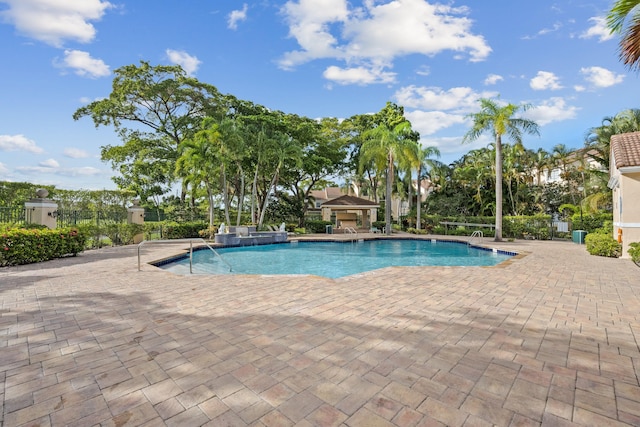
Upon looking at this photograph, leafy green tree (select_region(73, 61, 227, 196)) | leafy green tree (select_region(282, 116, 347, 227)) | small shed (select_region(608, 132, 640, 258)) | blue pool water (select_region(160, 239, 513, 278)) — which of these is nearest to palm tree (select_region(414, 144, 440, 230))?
blue pool water (select_region(160, 239, 513, 278))

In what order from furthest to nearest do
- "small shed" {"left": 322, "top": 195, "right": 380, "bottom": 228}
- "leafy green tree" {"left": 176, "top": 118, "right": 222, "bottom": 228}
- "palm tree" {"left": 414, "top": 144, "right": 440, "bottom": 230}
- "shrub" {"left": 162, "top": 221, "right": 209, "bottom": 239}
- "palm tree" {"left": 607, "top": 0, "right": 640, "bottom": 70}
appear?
1. "small shed" {"left": 322, "top": 195, "right": 380, "bottom": 228}
2. "palm tree" {"left": 414, "top": 144, "right": 440, "bottom": 230}
3. "shrub" {"left": 162, "top": 221, "right": 209, "bottom": 239}
4. "leafy green tree" {"left": 176, "top": 118, "right": 222, "bottom": 228}
5. "palm tree" {"left": 607, "top": 0, "right": 640, "bottom": 70}

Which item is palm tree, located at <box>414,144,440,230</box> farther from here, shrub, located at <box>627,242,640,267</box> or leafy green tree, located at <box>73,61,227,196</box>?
leafy green tree, located at <box>73,61,227,196</box>

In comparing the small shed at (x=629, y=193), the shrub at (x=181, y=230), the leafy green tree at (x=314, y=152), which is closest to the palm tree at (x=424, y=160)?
the leafy green tree at (x=314, y=152)

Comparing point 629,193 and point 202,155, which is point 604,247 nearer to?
point 629,193

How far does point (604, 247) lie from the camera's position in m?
10.9

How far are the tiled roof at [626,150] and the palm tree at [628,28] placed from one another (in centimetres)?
704

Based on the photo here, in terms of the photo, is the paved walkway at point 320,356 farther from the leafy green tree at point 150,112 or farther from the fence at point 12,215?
the leafy green tree at point 150,112

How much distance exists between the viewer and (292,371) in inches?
111

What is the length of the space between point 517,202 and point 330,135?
18.6 m

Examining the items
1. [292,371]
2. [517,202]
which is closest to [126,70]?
[292,371]

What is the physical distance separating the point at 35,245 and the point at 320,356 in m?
10.6

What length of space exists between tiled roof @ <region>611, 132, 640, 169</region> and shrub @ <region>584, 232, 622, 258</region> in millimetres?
2757

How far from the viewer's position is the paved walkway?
7.31 ft

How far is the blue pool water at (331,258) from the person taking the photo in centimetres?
1048
